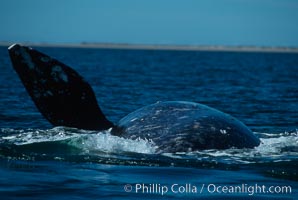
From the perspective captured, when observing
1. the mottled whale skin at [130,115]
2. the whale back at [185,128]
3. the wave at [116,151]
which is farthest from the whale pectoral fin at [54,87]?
the whale back at [185,128]

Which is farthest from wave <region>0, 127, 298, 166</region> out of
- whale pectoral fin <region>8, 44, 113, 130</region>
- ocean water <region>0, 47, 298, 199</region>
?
whale pectoral fin <region>8, 44, 113, 130</region>

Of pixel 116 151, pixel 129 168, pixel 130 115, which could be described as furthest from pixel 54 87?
pixel 129 168

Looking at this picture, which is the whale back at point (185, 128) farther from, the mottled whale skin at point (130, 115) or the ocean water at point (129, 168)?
the ocean water at point (129, 168)

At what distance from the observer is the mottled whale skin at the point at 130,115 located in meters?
9.59

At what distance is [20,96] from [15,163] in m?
13.5

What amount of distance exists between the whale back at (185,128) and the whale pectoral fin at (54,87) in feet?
2.42

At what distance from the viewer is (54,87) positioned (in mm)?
10461

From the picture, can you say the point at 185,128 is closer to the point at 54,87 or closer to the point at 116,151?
the point at 116,151

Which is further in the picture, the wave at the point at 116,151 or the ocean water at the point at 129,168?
the wave at the point at 116,151

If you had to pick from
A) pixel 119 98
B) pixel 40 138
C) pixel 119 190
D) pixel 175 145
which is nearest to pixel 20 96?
pixel 119 98

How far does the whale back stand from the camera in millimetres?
9508

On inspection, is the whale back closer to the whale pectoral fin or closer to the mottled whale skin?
the mottled whale skin

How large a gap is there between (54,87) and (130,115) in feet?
4.18

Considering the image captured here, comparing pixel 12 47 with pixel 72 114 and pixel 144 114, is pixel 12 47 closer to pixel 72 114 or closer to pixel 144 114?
pixel 72 114
